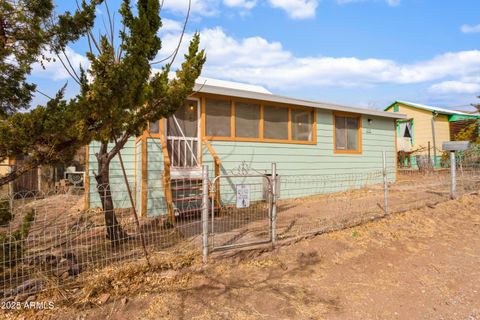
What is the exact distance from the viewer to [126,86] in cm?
268

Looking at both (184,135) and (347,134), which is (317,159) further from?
(184,135)

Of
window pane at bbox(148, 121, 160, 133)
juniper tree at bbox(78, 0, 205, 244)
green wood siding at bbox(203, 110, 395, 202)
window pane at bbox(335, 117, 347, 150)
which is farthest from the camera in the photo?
window pane at bbox(335, 117, 347, 150)

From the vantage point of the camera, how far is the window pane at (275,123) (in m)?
8.02

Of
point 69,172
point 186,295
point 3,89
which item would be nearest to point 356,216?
point 186,295

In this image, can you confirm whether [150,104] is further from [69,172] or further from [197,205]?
[69,172]

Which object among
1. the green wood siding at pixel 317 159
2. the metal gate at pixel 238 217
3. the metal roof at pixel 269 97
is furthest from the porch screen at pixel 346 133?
the metal gate at pixel 238 217

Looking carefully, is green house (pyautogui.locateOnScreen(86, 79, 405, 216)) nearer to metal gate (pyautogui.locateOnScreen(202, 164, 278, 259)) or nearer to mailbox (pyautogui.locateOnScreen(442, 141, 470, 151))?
metal gate (pyautogui.locateOnScreen(202, 164, 278, 259))

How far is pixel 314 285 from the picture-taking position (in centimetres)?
340

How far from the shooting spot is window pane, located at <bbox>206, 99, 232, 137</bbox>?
7.12 m

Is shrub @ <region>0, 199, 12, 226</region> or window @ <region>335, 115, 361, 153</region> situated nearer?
shrub @ <region>0, 199, 12, 226</region>

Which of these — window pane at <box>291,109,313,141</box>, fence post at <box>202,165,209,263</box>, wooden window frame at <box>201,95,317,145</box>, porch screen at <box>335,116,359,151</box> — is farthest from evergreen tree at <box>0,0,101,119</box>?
porch screen at <box>335,116,359,151</box>

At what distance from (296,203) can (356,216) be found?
2170 millimetres

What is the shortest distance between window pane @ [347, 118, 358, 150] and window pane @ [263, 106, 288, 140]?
8.85 ft

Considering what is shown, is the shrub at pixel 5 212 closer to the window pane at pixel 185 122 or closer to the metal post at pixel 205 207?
the metal post at pixel 205 207
